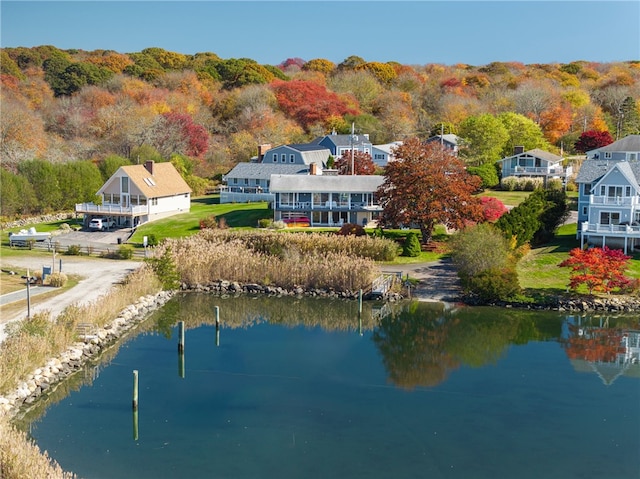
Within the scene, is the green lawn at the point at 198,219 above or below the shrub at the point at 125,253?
above

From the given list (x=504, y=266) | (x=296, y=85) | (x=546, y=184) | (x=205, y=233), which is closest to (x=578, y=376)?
(x=504, y=266)

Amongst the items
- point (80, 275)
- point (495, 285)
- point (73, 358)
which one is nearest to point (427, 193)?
point (495, 285)

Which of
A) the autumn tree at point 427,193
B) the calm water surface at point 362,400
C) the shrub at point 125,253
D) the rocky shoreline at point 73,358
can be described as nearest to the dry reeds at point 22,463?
the calm water surface at point 362,400

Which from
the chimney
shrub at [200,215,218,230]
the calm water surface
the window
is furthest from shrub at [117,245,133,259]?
the chimney

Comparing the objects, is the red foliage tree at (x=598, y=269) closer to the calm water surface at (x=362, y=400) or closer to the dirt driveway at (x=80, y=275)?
the calm water surface at (x=362, y=400)

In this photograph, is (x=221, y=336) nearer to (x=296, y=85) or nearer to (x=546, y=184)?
(x=546, y=184)

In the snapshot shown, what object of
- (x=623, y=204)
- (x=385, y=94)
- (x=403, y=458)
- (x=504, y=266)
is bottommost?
(x=403, y=458)

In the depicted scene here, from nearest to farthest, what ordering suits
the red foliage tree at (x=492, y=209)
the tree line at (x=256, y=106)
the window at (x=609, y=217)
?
the window at (x=609, y=217) → the red foliage tree at (x=492, y=209) → the tree line at (x=256, y=106)
